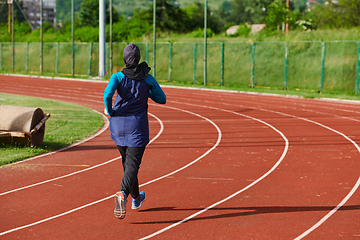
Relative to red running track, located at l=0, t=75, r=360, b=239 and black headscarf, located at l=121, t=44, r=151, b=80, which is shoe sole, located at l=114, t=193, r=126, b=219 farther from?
black headscarf, located at l=121, t=44, r=151, b=80

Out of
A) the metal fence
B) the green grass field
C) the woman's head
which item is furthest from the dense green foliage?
the woman's head

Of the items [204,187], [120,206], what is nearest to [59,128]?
[204,187]

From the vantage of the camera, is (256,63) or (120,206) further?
(256,63)

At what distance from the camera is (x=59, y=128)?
43.5 ft

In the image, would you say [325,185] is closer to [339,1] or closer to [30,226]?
[30,226]

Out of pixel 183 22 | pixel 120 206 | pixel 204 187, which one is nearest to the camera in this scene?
pixel 120 206

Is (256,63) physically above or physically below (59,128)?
above

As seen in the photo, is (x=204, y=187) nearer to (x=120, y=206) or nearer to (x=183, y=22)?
(x=120, y=206)

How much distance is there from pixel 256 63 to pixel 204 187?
81.9ft

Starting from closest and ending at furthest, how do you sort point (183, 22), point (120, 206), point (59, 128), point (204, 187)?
point (120, 206) → point (204, 187) → point (59, 128) → point (183, 22)

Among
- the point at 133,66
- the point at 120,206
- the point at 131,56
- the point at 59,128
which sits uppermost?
the point at 131,56

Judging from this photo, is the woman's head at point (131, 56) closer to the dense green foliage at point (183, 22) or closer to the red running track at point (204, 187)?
the red running track at point (204, 187)

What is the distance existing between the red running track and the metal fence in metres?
14.5

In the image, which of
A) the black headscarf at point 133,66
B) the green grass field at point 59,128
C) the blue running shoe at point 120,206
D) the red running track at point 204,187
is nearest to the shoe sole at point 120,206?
the blue running shoe at point 120,206
